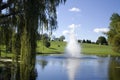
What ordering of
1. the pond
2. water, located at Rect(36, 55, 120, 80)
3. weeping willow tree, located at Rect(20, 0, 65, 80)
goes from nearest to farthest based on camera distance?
weeping willow tree, located at Rect(20, 0, 65, 80)
the pond
water, located at Rect(36, 55, 120, 80)

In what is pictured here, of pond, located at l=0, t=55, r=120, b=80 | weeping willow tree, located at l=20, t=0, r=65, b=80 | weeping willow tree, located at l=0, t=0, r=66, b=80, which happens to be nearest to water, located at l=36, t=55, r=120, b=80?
pond, located at l=0, t=55, r=120, b=80

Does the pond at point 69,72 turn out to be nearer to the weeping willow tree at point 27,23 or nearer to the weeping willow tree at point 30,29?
the weeping willow tree at point 27,23

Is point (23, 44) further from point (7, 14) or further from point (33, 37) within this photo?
point (7, 14)

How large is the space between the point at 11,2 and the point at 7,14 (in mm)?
880

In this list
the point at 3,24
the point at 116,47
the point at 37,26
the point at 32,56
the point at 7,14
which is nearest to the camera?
the point at 32,56

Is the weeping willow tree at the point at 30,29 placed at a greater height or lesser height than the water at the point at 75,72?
greater

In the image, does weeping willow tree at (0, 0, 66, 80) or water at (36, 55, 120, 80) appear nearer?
weeping willow tree at (0, 0, 66, 80)

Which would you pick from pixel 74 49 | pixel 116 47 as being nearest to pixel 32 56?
pixel 116 47

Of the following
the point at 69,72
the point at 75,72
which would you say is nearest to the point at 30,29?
the point at 69,72

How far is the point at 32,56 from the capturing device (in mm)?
12453

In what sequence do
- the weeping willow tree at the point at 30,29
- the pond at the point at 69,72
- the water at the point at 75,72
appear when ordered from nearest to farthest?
the weeping willow tree at the point at 30,29 < the pond at the point at 69,72 < the water at the point at 75,72

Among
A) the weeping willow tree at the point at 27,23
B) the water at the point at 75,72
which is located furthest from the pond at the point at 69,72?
the weeping willow tree at the point at 27,23

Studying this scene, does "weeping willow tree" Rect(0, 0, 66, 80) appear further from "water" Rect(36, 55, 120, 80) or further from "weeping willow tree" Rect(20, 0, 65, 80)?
"water" Rect(36, 55, 120, 80)

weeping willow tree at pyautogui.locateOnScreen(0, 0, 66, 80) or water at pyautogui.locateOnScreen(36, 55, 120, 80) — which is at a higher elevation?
weeping willow tree at pyautogui.locateOnScreen(0, 0, 66, 80)
